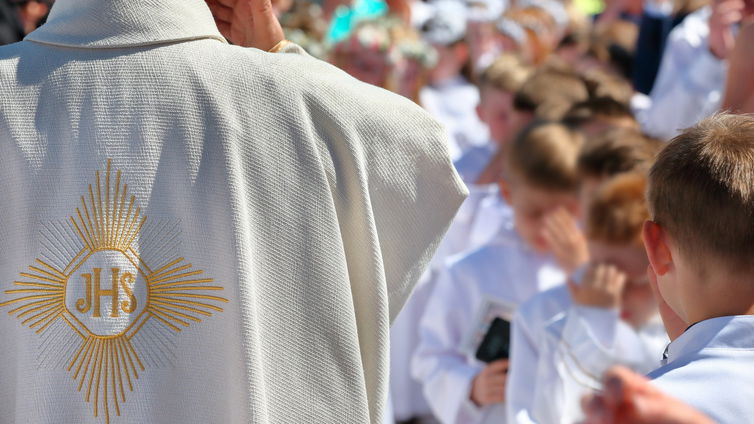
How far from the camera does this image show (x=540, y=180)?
3920 millimetres

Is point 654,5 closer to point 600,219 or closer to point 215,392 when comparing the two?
point 600,219

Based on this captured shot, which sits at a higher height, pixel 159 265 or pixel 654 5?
pixel 159 265

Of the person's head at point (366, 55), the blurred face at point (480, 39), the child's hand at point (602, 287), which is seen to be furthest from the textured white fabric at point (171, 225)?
the blurred face at point (480, 39)

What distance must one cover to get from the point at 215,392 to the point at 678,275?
0.83 meters

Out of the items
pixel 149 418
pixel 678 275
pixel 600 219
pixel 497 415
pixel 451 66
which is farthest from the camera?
pixel 451 66

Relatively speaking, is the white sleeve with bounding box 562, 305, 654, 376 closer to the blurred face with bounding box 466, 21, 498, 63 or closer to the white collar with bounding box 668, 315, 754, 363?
the white collar with bounding box 668, 315, 754, 363

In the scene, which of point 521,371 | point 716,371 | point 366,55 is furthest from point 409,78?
point 716,371

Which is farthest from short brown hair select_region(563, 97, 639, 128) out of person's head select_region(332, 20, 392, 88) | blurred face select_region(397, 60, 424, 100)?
blurred face select_region(397, 60, 424, 100)

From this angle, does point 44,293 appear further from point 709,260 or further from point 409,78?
point 409,78

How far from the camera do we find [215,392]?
6.53ft

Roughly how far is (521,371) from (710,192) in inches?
72.0

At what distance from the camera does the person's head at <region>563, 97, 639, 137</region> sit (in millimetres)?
4396

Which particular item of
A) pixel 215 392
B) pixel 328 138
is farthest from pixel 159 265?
pixel 328 138

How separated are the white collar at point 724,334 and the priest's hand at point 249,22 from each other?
107cm
